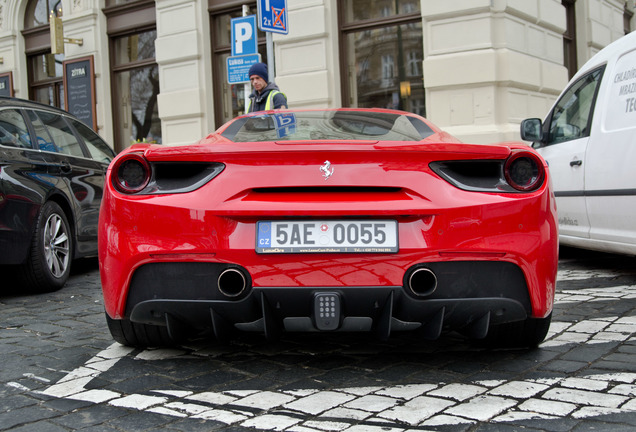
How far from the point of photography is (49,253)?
5910 mm

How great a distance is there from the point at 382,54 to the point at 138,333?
31.8ft

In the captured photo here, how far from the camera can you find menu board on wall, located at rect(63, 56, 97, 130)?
52.0 feet

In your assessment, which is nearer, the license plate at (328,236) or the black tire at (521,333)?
the license plate at (328,236)

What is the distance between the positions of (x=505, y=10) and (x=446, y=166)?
876 centimetres

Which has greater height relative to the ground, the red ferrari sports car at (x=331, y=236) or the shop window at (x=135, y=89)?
the shop window at (x=135, y=89)

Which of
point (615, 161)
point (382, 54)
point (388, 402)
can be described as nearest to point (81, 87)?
point (382, 54)

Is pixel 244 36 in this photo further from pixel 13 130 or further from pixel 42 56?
pixel 42 56

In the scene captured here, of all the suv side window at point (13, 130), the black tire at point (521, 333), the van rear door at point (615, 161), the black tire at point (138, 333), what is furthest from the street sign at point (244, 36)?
the black tire at point (521, 333)

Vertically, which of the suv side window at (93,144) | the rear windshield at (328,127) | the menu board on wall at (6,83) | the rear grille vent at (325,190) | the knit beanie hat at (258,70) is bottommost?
the rear grille vent at (325,190)

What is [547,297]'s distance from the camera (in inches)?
121

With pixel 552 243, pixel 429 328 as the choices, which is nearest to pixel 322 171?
pixel 429 328

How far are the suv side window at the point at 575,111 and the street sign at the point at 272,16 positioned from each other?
12.3ft

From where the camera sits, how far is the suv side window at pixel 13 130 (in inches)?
221

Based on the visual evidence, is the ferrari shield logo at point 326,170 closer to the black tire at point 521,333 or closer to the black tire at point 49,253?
the black tire at point 521,333
